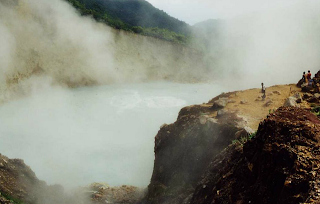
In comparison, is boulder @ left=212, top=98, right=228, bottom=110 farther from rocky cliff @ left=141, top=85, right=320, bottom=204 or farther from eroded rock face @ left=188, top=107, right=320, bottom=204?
eroded rock face @ left=188, top=107, right=320, bottom=204

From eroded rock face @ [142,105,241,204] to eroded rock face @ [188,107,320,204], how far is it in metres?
3.66

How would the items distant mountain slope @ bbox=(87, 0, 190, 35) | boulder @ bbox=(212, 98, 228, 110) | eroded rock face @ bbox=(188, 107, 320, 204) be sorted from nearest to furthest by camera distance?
eroded rock face @ bbox=(188, 107, 320, 204) < boulder @ bbox=(212, 98, 228, 110) < distant mountain slope @ bbox=(87, 0, 190, 35)

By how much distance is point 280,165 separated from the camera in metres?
4.22

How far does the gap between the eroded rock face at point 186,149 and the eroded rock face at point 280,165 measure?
3.66m

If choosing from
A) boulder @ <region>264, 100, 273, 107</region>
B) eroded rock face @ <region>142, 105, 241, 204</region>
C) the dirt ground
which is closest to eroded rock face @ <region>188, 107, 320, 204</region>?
eroded rock face @ <region>142, 105, 241, 204</region>

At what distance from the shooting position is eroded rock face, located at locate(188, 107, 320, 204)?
371 cm

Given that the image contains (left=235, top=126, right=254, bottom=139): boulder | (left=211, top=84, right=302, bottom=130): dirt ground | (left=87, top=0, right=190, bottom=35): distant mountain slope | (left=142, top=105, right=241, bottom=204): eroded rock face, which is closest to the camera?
(left=235, top=126, right=254, bottom=139): boulder

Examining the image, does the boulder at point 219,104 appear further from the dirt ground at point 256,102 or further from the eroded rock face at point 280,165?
the eroded rock face at point 280,165

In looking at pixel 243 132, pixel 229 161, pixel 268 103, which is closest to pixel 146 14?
pixel 268 103

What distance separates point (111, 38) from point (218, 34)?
2742 cm

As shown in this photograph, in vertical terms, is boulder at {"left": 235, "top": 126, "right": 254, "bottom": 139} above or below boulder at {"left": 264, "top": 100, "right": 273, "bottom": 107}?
below

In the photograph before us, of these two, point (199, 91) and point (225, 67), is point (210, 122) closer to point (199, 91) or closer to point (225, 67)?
point (199, 91)

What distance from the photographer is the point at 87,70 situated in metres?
39.0

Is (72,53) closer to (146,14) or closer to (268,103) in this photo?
(268,103)
